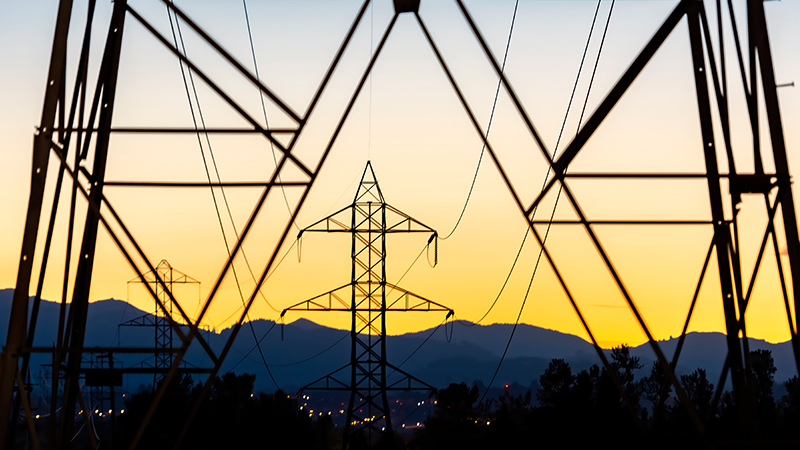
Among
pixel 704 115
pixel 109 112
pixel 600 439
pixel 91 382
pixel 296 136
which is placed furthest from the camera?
pixel 600 439

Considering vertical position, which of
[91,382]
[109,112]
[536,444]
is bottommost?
[536,444]

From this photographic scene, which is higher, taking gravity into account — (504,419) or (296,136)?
(296,136)

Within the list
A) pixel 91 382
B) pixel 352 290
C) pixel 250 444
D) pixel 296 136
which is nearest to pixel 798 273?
pixel 296 136

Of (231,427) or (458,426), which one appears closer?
(458,426)

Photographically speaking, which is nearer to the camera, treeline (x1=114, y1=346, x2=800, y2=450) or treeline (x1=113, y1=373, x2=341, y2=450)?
treeline (x1=114, y1=346, x2=800, y2=450)

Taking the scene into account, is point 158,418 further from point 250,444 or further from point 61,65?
point 61,65

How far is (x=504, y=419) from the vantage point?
168 ft

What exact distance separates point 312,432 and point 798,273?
45746 mm

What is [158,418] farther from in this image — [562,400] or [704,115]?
[704,115]

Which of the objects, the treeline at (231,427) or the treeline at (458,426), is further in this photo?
the treeline at (231,427)

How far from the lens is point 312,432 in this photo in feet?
182

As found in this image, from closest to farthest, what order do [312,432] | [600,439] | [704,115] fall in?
[704,115] → [600,439] → [312,432]

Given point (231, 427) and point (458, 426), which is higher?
point (231, 427)

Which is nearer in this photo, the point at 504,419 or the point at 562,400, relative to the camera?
the point at 504,419
